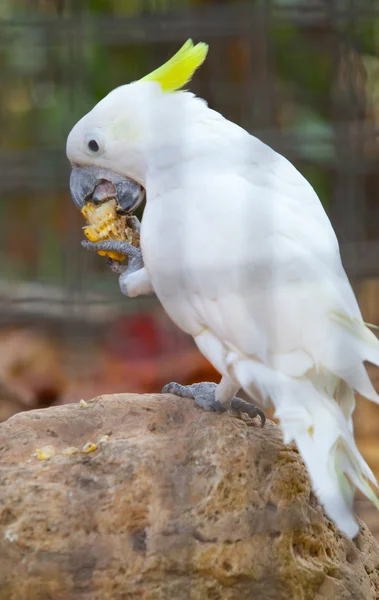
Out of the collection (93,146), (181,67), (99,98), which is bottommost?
(99,98)

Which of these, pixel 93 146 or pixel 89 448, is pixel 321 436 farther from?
pixel 93 146

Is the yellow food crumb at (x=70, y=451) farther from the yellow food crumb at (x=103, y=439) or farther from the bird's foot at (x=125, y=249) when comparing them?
the bird's foot at (x=125, y=249)

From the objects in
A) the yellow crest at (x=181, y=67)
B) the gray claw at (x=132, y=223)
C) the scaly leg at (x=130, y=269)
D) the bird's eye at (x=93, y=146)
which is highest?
the yellow crest at (x=181, y=67)

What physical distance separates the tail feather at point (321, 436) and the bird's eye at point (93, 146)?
564 mm

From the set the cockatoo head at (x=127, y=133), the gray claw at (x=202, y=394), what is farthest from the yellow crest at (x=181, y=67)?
the gray claw at (x=202, y=394)

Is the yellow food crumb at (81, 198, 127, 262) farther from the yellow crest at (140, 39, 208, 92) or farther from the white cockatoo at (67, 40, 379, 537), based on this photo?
the yellow crest at (140, 39, 208, 92)

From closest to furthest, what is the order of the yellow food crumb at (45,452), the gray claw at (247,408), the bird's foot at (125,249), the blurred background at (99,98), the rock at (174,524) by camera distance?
the rock at (174,524) < the yellow food crumb at (45,452) < the gray claw at (247,408) < the bird's foot at (125,249) < the blurred background at (99,98)

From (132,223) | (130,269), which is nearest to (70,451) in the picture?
(130,269)

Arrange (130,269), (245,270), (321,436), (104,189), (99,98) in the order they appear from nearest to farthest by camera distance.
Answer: (321,436)
(245,270)
(130,269)
(104,189)
(99,98)

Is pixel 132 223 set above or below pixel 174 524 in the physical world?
above

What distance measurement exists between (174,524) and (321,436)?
247mm

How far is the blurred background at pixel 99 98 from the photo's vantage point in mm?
3000

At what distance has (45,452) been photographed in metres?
1.51

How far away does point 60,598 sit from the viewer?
52.7 inches
